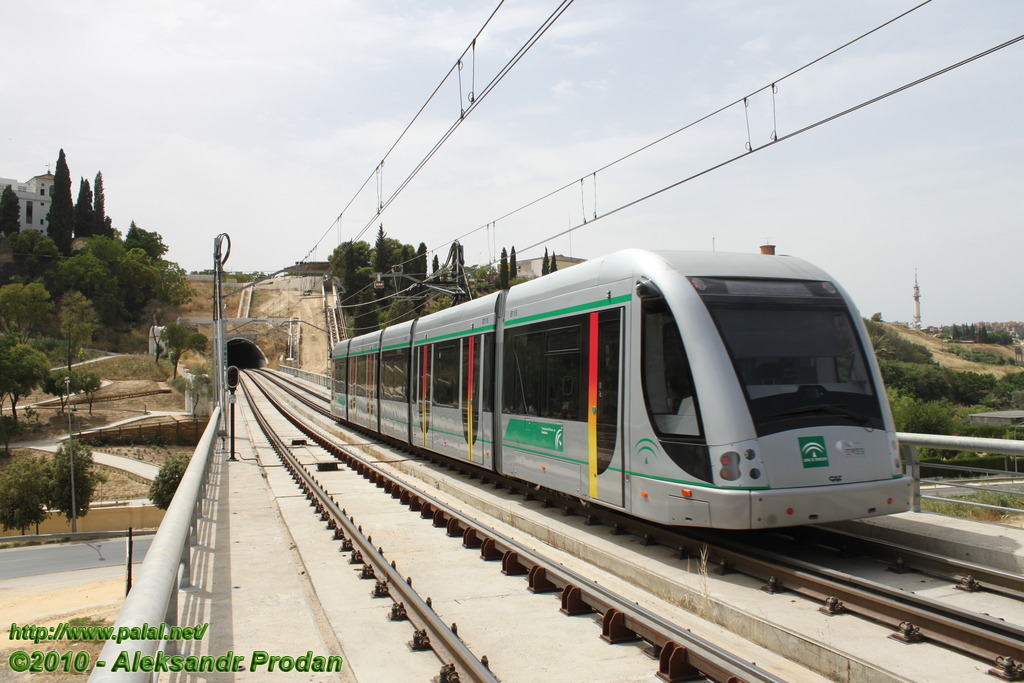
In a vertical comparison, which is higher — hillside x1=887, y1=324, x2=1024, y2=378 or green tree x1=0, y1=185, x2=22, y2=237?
green tree x1=0, y1=185, x2=22, y2=237

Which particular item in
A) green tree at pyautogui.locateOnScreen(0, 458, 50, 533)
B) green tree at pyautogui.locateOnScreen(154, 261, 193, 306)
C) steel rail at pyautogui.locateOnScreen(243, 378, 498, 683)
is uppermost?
green tree at pyautogui.locateOnScreen(154, 261, 193, 306)

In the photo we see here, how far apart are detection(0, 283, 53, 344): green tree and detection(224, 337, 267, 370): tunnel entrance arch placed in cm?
2846

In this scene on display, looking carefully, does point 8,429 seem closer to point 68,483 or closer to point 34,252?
point 68,483

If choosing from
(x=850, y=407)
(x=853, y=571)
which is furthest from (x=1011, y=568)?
(x=850, y=407)

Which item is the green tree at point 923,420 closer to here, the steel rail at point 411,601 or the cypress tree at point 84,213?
the steel rail at point 411,601

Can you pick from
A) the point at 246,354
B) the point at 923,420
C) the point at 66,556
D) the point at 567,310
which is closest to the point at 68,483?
the point at 66,556

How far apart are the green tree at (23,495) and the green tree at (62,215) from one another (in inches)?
3541

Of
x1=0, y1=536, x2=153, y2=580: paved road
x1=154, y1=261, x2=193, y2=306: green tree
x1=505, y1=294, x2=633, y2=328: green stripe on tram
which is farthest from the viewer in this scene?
x1=154, y1=261, x2=193, y2=306: green tree

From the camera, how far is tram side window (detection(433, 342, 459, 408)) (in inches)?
623

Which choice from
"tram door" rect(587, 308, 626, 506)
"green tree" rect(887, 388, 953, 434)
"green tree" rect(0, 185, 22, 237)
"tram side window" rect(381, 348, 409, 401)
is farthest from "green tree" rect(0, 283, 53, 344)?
"tram door" rect(587, 308, 626, 506)

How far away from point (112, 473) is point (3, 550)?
493 inches

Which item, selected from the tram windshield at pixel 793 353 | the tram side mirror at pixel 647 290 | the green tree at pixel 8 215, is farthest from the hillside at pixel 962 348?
the green tree at pixel 8 215

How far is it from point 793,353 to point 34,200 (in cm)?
17357

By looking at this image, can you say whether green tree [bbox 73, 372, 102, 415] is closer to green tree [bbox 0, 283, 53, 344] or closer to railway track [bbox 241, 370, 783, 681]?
green tree [bbox 0, 283, 53, 344]
